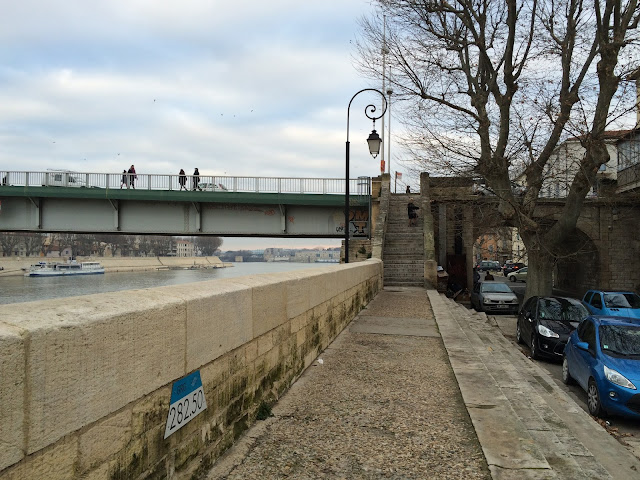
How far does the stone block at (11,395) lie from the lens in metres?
1.80

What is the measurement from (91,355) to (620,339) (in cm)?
786

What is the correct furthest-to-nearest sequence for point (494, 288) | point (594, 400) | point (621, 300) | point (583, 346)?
point (494, 288)
point (621, 300)
point (583, 346)
point (594, 400)

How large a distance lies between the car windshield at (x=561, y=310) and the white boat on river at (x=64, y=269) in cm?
3135

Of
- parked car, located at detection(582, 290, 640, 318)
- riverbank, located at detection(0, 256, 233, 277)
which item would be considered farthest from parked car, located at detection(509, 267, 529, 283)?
parked car, located at detection(582, 290, 640, 318)

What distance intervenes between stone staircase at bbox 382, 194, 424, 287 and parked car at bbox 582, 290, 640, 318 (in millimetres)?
7090

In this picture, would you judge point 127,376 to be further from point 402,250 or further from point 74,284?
point 74,284

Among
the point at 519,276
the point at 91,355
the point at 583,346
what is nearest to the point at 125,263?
the point at 519,276

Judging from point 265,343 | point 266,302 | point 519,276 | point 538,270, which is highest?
point 266,302

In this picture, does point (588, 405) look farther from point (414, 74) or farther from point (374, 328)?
point (414, 74)

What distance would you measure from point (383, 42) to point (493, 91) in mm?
4509

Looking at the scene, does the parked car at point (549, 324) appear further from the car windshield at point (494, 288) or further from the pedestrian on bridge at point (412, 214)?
the pedestrian on bridge at point (412, 214)

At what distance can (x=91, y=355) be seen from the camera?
227 centimetres

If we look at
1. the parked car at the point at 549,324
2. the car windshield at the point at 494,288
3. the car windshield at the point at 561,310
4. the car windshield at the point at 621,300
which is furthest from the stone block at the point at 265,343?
the car windshield at the point at 494,288

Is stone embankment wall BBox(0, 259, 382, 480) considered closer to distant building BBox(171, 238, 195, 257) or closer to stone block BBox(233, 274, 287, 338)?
stone block BBox(233, 274, 287, 338)
